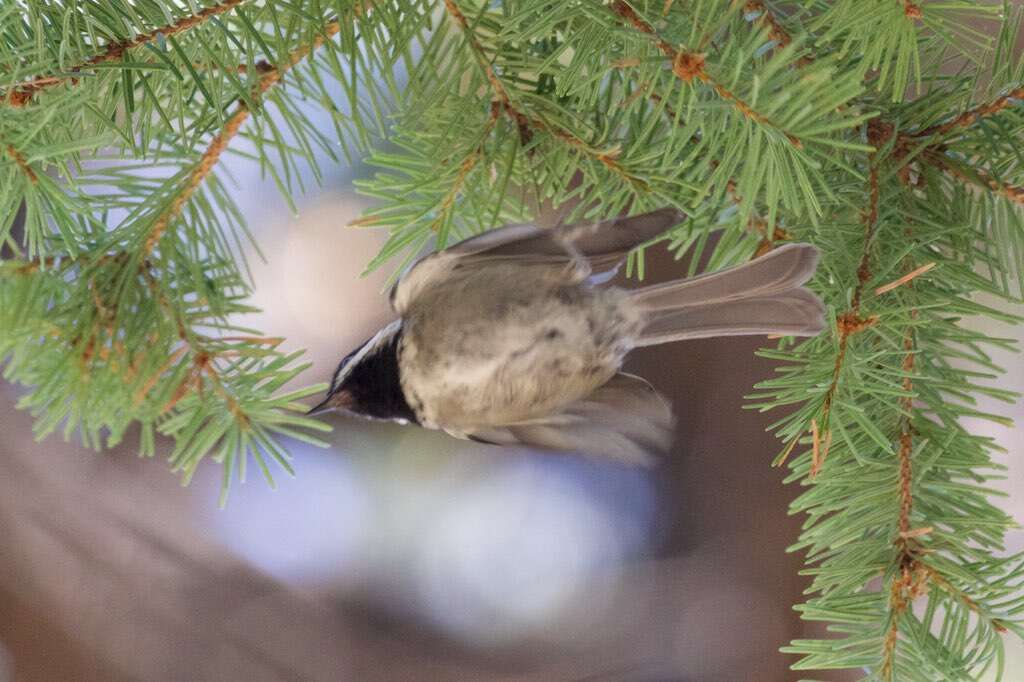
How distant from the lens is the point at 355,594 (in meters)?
0.57

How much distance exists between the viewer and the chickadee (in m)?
0.28

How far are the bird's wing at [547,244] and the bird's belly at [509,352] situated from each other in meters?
0.01

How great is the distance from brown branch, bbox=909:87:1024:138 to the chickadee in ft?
0.27

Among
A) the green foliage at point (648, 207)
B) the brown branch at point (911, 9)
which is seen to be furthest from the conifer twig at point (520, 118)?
the brown branch at point (911, 9)

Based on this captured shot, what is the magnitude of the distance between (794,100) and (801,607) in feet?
0.57

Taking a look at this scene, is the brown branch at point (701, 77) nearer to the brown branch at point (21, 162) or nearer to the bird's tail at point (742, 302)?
the bird's tail at point (742, 302)

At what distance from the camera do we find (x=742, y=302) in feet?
0.91

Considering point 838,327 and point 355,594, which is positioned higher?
point 838,327

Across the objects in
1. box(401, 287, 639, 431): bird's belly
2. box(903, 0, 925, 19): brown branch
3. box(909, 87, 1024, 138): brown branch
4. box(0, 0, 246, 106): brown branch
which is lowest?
box(401, 287, 639, 431): bird's belly

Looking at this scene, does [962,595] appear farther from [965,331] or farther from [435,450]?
[435,450]

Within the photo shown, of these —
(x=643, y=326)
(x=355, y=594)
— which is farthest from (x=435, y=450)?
(x=643, y=326)

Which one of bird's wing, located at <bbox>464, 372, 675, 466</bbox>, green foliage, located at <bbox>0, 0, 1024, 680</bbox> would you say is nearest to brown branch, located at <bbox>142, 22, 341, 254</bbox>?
green foliage, located at <bbox>0, 0, 1024, 680</bbox>

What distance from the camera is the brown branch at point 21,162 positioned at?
0.80 feet

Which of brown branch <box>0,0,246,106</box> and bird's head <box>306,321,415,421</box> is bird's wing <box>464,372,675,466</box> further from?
brown branch <box>0,0,246,106</box>
